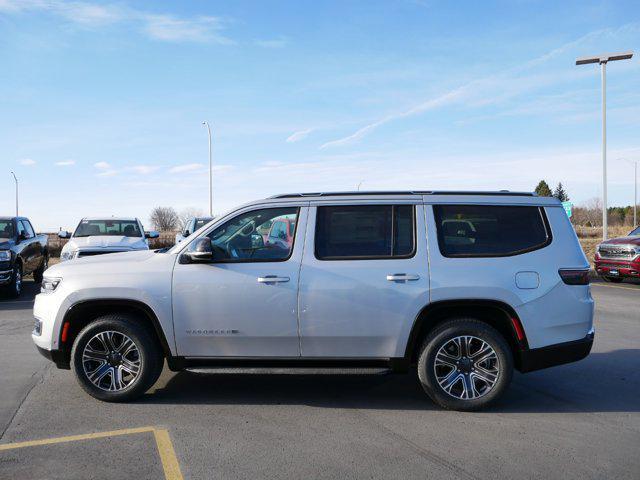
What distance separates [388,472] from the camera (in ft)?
13.4

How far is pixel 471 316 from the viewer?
548 centimetres

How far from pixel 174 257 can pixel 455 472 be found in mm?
3026

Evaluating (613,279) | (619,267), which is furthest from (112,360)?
(613,279)

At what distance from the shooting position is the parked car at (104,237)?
1319cm

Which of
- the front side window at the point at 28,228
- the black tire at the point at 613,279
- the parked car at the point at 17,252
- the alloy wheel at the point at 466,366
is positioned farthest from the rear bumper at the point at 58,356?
the black tire at the point at 613,279

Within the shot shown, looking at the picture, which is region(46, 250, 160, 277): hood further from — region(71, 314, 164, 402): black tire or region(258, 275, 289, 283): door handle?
region(258, 275, 289, 283): door handle

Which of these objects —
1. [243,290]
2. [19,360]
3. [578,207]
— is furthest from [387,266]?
[578,207]

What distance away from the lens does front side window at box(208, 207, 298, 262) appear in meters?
5.53

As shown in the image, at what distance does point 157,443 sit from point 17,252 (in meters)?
10.7

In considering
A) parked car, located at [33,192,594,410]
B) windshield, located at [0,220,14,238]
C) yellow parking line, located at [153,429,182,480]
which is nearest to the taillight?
parked car, located at [33,192,594,410]

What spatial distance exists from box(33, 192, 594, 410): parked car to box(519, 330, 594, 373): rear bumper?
1 centimetres

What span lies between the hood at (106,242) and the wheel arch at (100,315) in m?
7.82

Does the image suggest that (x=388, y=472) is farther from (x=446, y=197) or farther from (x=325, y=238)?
(x=446, y=197)

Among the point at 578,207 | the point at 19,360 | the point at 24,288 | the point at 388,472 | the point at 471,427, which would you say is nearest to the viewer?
the point at 388,472
